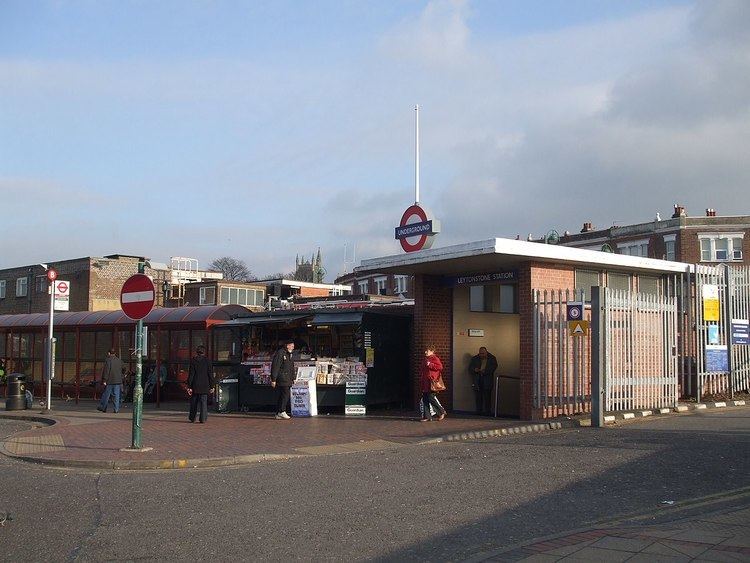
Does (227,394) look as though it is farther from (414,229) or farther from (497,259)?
(497,259)

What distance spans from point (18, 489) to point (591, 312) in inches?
420

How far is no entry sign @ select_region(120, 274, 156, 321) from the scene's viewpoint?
42.5ft

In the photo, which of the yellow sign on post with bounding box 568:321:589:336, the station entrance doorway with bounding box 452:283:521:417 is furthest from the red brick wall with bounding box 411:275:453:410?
the yellow sign on post with bounding box 568:321:589:336

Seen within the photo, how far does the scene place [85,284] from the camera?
5762 centimetres

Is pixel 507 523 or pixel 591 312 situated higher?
pixel 591 312

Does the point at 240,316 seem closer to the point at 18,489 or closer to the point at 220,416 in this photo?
the point at 220,416

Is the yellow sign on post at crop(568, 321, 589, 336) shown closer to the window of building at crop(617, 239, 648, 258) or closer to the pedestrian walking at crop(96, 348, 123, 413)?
the pedestrian walking at crop(96, 348, 123, 413)

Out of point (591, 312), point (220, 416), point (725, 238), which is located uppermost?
point (725, 238)

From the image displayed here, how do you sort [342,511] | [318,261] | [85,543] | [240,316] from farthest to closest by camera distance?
[318,261] < [240,316] < [342,511] < [85,543]

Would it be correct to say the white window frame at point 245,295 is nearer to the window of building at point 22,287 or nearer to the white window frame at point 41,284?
the white window frame at point 41,284

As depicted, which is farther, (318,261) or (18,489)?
(318,261)

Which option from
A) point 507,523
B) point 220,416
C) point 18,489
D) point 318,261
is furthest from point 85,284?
point 318,261

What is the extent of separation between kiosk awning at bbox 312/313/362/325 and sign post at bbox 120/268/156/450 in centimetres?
652

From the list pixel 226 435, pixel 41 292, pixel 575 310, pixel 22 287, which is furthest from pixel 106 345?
pixel 22 287
